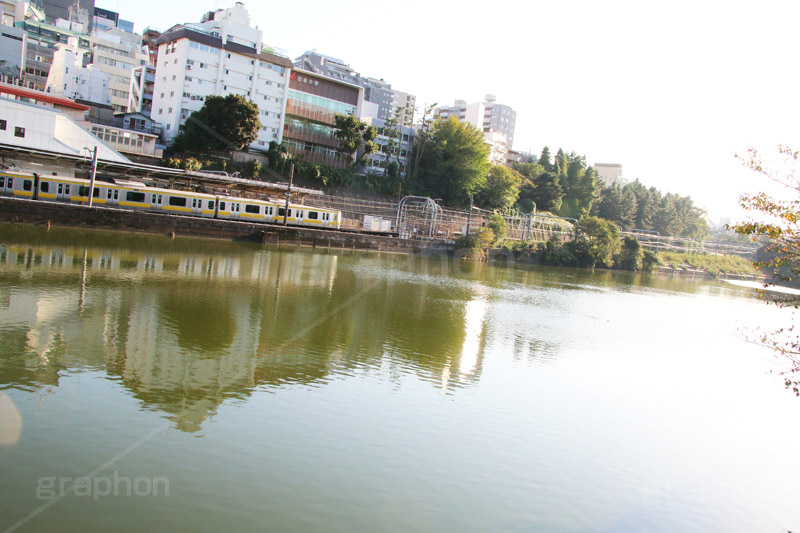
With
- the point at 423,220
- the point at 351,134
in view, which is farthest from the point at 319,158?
the point at 423,220

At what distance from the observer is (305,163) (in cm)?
4219

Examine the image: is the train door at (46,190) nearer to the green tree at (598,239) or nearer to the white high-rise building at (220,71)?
the white high-rise building at (220,71)

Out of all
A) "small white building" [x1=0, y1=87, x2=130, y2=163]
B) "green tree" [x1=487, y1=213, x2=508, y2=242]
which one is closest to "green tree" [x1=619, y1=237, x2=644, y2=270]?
"green tree" [x1=487, y1=213, x2=508, y2=242]

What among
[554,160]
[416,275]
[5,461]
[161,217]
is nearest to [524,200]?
[554,160]

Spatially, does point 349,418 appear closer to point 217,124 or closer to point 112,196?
point 112,196

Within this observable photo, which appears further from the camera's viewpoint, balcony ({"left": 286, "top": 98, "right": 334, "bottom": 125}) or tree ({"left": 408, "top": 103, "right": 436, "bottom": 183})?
tree ({"left": 408, "top": 103, "right": 436, "bottom": 183})

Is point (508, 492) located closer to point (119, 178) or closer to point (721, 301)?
point (119, 178)

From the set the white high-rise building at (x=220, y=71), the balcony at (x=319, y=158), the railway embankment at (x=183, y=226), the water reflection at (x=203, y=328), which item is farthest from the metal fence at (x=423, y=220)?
the water reflection at (x=203, y=328)

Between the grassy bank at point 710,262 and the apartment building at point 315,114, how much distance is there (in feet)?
117

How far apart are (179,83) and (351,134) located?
491 inches

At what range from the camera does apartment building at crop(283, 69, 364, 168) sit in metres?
45.2

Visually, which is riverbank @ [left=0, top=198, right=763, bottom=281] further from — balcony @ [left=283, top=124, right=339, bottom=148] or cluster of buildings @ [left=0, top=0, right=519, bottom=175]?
balcony @ [left=283, top=124, right=339, bottom=148]

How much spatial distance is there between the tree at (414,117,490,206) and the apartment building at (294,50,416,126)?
15.2 m

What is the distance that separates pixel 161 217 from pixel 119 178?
227 inches
